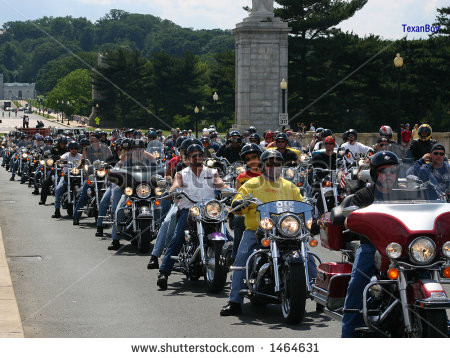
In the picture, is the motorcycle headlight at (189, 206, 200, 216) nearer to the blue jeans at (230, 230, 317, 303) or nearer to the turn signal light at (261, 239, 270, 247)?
the blue jeans at (230, 230, 317, 303)

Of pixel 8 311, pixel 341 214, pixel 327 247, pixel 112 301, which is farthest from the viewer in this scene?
pixel 112 301

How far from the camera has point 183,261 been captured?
37.2 ft

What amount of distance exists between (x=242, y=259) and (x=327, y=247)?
1.49 meters

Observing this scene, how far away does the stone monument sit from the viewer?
193 ft

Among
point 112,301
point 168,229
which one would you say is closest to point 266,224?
point 112,301

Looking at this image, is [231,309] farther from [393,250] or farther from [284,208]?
[393,250]

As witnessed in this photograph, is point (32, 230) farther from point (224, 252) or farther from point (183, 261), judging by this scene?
point (224, 252)

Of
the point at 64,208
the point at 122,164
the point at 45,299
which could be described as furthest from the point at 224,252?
the point at 64,208

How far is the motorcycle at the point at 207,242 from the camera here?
1045cm

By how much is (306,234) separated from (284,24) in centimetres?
5135

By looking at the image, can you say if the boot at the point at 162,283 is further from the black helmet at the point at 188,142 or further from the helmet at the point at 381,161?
the helmet at the point at 381,161

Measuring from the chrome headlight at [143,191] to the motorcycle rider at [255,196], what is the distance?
17.9 feet

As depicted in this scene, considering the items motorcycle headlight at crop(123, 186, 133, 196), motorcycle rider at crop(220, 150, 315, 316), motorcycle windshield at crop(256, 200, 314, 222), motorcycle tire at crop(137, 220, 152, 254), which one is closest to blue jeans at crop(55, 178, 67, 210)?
motorcycle headlight at crop(123, 186, 133, 196)

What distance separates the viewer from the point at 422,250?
6371mm
